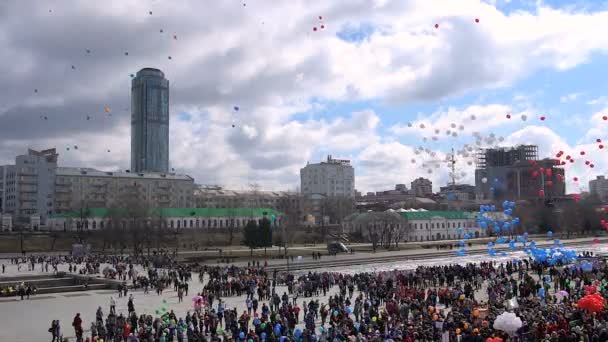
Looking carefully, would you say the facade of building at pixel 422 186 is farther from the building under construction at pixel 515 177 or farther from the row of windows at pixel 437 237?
the row of windows at pixel 437 237

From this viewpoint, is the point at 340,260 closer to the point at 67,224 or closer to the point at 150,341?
the point at 150,341

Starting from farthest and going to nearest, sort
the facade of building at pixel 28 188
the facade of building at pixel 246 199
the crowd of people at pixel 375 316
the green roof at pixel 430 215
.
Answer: the facade of building at pixel 246 199
the facade of building at pixel 28 188
the green roof at pixel 430 215
the crowd of people at pixel 375 316

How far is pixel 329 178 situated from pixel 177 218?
255 ft

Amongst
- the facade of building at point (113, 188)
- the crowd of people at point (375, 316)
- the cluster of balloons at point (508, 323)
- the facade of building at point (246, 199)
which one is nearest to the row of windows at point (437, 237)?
the facade of building at point (246, 199)

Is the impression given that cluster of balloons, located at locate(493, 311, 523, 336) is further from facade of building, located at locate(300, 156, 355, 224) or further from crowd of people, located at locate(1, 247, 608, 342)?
facade of building, located at locate(300, 156, 355, 224)

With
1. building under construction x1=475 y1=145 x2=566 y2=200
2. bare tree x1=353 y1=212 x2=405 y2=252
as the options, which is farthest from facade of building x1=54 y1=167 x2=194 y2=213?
building under construction x1=475 y1=145 x2=566 y2=200

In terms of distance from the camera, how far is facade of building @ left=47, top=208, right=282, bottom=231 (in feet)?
293

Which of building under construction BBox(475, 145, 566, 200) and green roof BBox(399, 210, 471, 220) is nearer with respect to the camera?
green roof BBox(399, 210, 471, 220)

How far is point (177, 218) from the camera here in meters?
104

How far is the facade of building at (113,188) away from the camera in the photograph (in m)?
115

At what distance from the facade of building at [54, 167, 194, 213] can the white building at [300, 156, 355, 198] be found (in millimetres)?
49533

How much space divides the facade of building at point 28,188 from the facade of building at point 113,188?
2.06 m

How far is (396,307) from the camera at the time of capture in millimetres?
23281

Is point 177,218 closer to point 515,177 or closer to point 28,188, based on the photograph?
point 28,188
